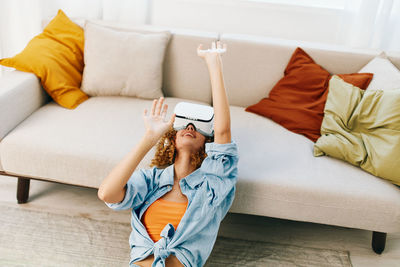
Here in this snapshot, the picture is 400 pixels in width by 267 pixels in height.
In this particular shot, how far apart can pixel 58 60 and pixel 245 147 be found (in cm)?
110

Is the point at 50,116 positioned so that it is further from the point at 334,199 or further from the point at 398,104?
the point at 398,104

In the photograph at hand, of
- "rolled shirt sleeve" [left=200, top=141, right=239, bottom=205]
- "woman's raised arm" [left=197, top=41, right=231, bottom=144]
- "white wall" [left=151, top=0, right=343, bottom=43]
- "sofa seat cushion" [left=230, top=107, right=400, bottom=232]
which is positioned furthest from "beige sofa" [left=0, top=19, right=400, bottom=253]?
"white wall" [left=151, top=0, right=343, bottom=43]

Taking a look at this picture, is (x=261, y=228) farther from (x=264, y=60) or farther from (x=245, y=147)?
(x=264, y=60)

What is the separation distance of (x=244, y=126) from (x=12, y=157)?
3.71 ft

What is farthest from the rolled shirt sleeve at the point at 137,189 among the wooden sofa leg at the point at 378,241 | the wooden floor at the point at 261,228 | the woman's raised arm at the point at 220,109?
the wooden sofa leg at the point at 378,241

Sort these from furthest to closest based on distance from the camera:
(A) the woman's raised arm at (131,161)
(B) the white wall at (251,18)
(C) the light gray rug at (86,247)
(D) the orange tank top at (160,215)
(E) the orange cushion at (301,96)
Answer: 1. (B) the white wall at (251,18)
2. (E) the orange cushion at (301,96)
3. (C) the light gray rug at (86,247)
4. (D) the orange tank top at (160,215)
5. (A) the woman's raised arm at (131,161)

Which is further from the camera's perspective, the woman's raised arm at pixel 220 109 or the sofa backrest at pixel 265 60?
the sofa backrest at pixel 265 60

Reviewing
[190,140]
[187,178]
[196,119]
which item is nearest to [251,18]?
[196,119]

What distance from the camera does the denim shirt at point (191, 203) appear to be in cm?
138

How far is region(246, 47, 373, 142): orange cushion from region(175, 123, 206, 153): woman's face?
65cm

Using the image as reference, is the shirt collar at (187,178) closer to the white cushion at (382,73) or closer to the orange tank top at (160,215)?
the orange tank top at (160,215)

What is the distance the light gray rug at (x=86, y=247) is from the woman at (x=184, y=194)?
32 cm

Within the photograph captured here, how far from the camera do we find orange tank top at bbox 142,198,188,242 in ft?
4.67

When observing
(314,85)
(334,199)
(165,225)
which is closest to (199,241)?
(165,225)
